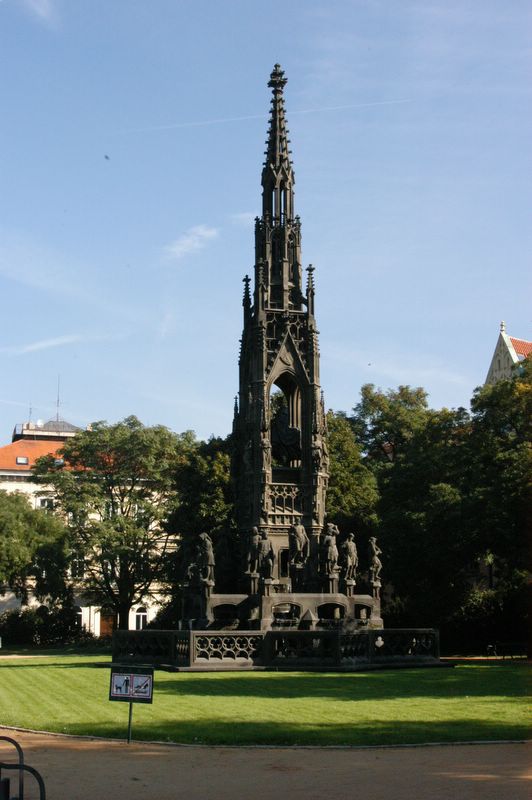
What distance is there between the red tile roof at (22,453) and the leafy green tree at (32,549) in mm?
27824

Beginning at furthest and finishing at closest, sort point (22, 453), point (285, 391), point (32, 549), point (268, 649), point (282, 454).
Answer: point (22, 453) < point (32, 549) < point (285, 391) < point (282, 454) < point (268, 649)

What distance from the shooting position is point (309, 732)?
1611 centimetres

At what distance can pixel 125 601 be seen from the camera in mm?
62625

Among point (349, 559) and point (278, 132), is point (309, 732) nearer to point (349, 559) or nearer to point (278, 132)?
point (349, 559)

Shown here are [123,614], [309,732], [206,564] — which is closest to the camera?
[309,732]

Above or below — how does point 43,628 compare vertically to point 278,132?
below

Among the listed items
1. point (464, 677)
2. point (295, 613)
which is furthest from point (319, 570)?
point (464, 677)

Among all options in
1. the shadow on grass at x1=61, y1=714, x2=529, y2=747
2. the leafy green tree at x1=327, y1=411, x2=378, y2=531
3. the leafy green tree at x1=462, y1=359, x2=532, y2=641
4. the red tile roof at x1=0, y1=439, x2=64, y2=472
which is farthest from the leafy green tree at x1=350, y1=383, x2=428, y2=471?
the shadow on grass at x1=61, y1=714, x2=529, y2=747

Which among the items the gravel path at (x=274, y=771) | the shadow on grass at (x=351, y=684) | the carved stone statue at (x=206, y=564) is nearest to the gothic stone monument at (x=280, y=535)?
the carved stone statue at (x=206, y=564)

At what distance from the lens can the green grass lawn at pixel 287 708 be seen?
16062mm

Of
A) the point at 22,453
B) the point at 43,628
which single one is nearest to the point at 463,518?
the point at 43,628

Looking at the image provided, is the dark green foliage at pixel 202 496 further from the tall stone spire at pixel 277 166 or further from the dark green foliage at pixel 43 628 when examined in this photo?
the tall stone spire at pixel 277 166

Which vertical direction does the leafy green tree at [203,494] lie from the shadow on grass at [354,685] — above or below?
above

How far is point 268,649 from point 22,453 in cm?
6870
